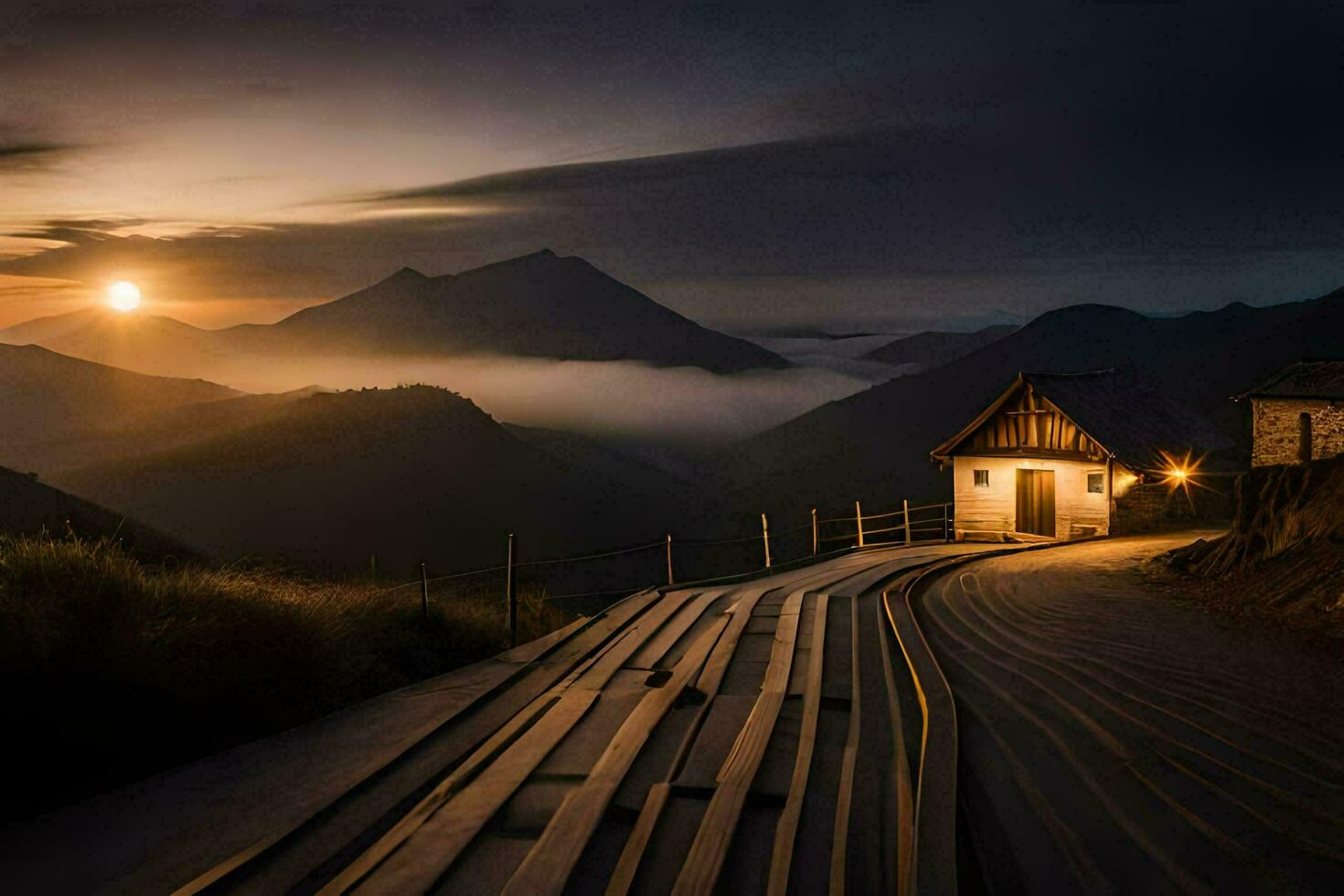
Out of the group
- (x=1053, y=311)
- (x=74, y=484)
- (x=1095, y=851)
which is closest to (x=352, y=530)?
(x=74, y=484)

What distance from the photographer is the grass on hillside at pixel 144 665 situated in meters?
5.71

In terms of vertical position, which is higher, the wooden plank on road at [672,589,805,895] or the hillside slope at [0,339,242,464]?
the hillside slope at [0,339,242,464]

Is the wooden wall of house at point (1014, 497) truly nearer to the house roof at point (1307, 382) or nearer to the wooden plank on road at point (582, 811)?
the house roof at point (1307, 382)

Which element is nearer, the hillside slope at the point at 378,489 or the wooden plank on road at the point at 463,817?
the wooden plank on road at the point at 463,817

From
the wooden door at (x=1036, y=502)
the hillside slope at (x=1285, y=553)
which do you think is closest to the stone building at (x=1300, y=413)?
the wooden door at (x=1036, y=502)

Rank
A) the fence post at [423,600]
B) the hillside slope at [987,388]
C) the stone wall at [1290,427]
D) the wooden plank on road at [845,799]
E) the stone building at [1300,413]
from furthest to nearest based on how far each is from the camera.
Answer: the hillside slope at [987,388] → the stone building at [1300,413] → the stone wall at [1290,427] → the fence post at [423,600] → the wooden plank on road at [845,799]

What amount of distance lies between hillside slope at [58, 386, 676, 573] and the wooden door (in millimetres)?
42683

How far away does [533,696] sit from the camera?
23.5 feet

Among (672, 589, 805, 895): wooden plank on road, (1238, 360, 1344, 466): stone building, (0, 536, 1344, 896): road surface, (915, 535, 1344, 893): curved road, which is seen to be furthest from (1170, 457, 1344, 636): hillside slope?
(1238, 360, 1344, 466): stone building

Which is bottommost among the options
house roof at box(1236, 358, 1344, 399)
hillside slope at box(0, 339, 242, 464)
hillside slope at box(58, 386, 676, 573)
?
hillside slope at box(58, 386, 676, 573)

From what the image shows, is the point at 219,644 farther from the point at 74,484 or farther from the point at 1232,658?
the point at 74,484

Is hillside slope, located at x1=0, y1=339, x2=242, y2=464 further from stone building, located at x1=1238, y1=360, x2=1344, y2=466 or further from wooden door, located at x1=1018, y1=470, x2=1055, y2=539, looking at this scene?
stone building, located at x1=1238, y1=360, x2=1344, y2=466

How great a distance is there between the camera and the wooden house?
2672 centimetres

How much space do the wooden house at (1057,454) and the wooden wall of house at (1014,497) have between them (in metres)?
0.03
